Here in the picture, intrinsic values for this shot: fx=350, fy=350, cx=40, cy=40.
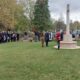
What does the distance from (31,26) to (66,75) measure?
248ft

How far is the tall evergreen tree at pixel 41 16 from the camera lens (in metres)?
91.7

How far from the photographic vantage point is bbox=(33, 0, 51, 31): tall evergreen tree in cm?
9173

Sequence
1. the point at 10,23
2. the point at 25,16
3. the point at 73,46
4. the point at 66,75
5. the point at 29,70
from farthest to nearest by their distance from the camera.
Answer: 1. the point at 25,16
2. the point at 10,23
3. the point at 73,46
4. the point at 29,70
5. the point at 66,75

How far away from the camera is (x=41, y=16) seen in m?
95.8

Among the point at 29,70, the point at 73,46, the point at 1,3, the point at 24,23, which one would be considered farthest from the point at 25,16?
the point at 29,70

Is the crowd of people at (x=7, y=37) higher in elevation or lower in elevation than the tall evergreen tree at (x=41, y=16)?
lower

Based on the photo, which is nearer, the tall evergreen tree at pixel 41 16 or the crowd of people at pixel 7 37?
the crowd of people at pixel 7 37

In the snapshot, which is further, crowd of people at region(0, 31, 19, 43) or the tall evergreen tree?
the tall evergreen tree

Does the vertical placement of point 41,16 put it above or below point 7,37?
above

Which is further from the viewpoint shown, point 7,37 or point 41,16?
point 41,16

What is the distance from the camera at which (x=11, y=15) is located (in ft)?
211

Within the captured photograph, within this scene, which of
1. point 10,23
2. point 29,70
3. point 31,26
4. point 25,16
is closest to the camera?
point 29,70

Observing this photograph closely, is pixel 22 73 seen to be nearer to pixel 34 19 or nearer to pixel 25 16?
pixel 25 16

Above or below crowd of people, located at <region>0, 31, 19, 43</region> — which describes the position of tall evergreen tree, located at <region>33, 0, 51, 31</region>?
above
